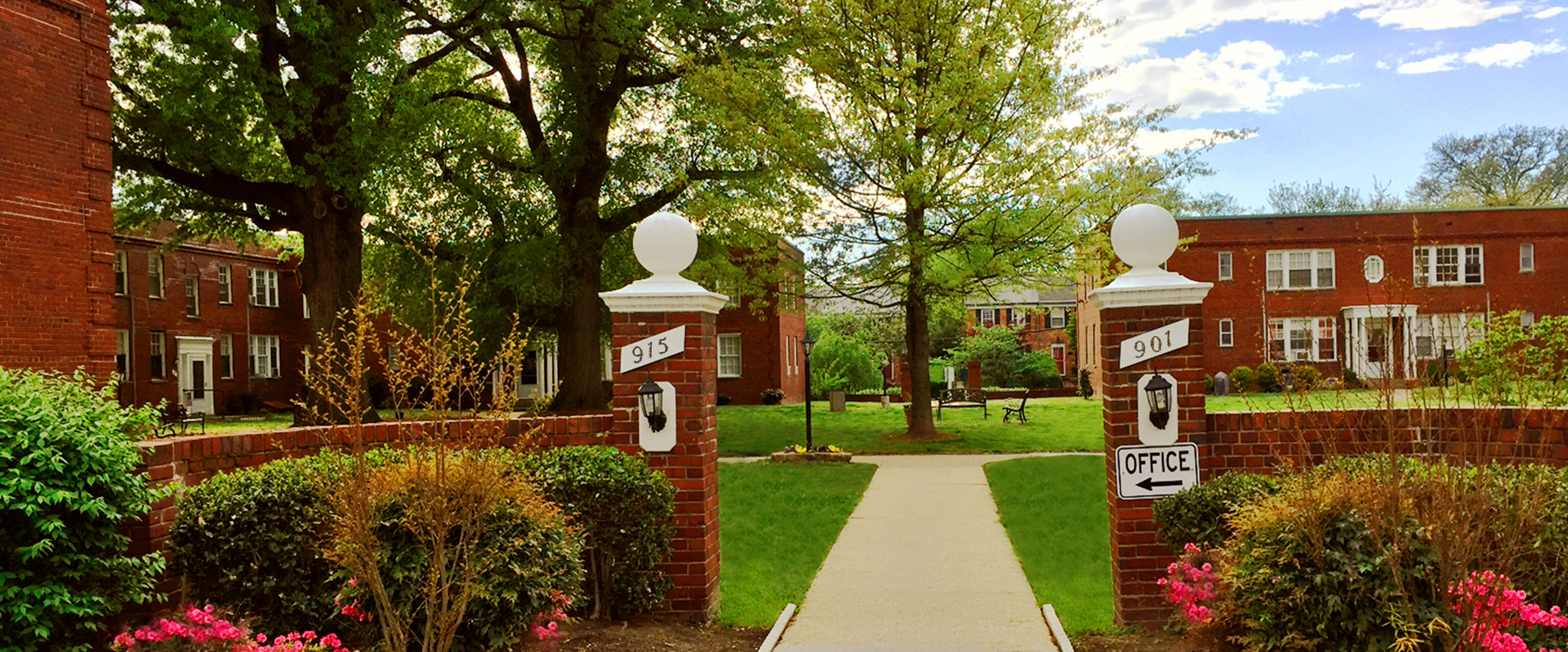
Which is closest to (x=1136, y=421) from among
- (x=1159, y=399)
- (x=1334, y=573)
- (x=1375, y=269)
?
(x=1159, y=399)

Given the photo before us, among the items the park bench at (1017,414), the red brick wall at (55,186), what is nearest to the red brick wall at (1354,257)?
the park bench at (1017,414)

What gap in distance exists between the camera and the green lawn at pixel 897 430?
21984 mm

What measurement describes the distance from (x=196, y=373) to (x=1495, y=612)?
1583 inches

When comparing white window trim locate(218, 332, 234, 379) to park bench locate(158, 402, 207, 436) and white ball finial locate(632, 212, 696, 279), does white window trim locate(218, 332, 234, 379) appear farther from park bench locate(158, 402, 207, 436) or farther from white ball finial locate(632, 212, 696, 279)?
white ball finial locate(632, 212, 696, 279)

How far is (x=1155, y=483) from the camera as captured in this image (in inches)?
254

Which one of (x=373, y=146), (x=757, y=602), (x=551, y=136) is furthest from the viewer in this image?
(x=551, y=136)

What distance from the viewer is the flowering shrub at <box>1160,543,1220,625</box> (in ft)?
17.7

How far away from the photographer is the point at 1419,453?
616 centimetres

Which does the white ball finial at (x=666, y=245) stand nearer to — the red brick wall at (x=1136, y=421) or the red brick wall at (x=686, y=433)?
the red brick wall at (x=686, y=433)

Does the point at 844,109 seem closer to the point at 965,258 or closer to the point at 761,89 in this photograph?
the point at 761,89

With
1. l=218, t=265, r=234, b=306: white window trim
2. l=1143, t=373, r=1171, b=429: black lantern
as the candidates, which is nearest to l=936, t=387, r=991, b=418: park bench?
l=1143, t=373, r=1171, b=429: black lantern

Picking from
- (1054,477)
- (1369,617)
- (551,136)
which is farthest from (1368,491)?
(551,136)

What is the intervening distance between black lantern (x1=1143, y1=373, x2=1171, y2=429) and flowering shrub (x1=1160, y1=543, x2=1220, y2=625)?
0.83m

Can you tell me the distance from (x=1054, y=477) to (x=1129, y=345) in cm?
948
